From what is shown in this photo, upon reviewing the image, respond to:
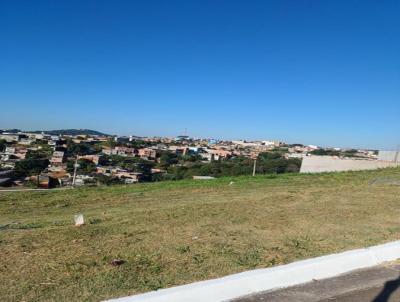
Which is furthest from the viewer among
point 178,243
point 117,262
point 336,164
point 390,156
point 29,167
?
point 29,167

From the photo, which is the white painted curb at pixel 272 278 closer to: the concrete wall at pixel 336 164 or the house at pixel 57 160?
the concrete wall at pixel 336 164

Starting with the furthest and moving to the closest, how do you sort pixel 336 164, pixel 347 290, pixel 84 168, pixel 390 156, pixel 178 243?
pixel 84 168
pixel 390 156
pixel 336 164
pixel 178 243
pixel 347 290

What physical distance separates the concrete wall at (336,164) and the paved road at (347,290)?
17024mm

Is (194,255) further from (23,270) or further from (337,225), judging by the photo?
(337,225)

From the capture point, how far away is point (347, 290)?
3.42 metres

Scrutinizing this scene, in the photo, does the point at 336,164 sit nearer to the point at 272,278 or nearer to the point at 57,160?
the point at 272,278

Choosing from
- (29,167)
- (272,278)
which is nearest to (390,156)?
(29,167)

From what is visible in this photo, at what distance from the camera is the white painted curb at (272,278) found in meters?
3.08

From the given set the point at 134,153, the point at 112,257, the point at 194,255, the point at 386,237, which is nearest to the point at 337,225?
the point at 386,237

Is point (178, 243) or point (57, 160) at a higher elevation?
point (178, 243)

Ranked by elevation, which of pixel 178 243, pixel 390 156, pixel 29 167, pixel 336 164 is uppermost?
pixel 390 156

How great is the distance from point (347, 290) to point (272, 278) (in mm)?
589

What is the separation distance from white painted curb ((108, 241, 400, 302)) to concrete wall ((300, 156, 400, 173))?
16.5m

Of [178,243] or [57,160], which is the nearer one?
[178,243]
